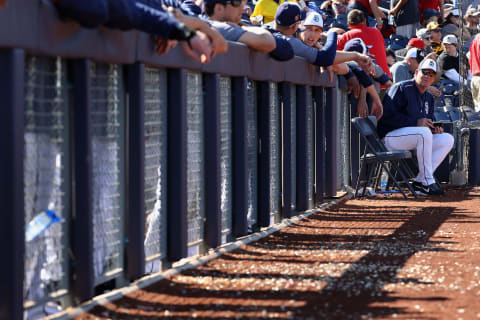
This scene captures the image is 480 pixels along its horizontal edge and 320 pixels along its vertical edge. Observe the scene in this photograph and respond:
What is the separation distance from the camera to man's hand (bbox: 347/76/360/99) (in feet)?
40.9

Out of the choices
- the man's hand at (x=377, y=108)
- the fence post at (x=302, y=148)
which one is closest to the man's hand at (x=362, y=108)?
the man's hand at (x=377, y=108)

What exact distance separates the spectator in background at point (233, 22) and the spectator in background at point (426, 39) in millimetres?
11890

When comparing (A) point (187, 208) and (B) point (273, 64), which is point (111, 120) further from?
Answer: (B) point (273, 64)

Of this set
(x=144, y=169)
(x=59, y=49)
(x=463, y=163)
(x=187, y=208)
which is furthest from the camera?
(x=463, y=163)

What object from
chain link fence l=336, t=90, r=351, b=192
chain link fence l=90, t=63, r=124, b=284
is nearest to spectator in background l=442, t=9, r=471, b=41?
chain link fence l=336, t=90, r=351, b=192

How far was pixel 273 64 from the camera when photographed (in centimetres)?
854

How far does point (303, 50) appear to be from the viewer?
31.4 ft

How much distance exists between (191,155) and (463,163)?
9256mm

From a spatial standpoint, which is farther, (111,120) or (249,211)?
(249,211)

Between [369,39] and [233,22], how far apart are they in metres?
6.33

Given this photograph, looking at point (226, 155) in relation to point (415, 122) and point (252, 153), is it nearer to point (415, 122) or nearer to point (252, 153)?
point (252, 153)

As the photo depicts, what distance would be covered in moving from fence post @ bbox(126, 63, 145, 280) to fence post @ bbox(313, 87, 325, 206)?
5.28m

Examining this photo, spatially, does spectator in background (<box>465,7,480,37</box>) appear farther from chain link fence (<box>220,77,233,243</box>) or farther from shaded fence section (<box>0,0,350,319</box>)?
chain link fence (<box>220,77,233,243</box>)

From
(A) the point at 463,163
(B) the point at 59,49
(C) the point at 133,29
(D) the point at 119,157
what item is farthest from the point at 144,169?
(A) the point at 463,163
